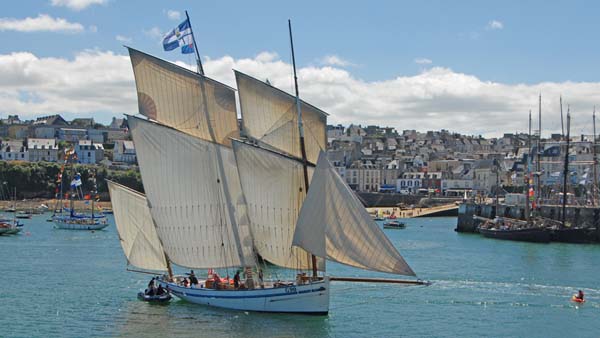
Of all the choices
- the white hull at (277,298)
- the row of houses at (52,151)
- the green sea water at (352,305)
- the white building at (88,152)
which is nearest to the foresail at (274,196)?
the white hull at (277,298)

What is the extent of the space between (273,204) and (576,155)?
12903 centimetres

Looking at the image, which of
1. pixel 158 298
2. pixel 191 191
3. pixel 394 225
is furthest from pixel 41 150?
pixel 158 298

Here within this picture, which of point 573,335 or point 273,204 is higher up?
point 273,204

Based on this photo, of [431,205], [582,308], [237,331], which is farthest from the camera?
[431,205]

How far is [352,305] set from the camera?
1770 inches

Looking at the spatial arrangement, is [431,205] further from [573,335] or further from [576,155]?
[573,335]

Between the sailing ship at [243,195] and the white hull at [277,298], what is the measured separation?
0.05 meters

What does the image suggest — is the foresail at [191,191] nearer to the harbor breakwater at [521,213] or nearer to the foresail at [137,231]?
the foresail at [137,231]

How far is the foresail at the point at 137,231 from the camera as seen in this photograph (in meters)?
49.0

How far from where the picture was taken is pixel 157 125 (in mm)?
46000

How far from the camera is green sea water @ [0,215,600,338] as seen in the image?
1549 inches

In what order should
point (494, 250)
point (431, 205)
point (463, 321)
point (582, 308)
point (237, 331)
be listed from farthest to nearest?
point (431, 205)
point (494, 250)
point (582, 308)
point (463, 321)
point (237, 331)

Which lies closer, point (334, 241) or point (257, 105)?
point (334, 241)

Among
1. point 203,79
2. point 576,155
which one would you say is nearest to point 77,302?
point 203,79
